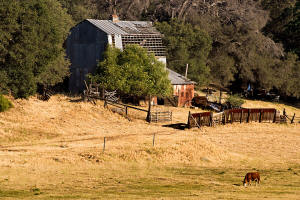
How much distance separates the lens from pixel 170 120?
49.2 metres

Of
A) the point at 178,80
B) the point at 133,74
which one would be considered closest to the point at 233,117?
the point at 133,74

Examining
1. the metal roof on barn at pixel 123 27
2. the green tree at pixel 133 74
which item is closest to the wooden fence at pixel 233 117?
the green tree at pixel 133 74

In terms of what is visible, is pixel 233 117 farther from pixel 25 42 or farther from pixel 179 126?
pixel 25 42

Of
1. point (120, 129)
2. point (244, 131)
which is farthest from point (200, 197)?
point (244, 131)

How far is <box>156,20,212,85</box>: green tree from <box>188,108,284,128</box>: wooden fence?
55.6ft

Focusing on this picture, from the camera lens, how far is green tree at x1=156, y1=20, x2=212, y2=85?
6888 centimetres

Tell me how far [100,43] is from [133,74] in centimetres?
876

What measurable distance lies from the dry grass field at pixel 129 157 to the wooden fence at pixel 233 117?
90 cm

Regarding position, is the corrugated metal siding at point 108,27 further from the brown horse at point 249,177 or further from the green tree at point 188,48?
the brown horse at point 249,177

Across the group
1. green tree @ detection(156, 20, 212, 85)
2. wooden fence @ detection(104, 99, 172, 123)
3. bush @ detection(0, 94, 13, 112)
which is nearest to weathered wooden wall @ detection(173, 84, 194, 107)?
green tree @ detection(156, 20, 212, 85)

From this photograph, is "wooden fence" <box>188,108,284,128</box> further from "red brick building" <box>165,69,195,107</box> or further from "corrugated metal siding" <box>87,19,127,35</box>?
"corrugated metal siding" <box>87,19,127,35</box>

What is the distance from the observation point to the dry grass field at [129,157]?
79.0 ft

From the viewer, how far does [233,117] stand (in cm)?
5016

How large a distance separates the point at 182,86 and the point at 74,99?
564 inches
